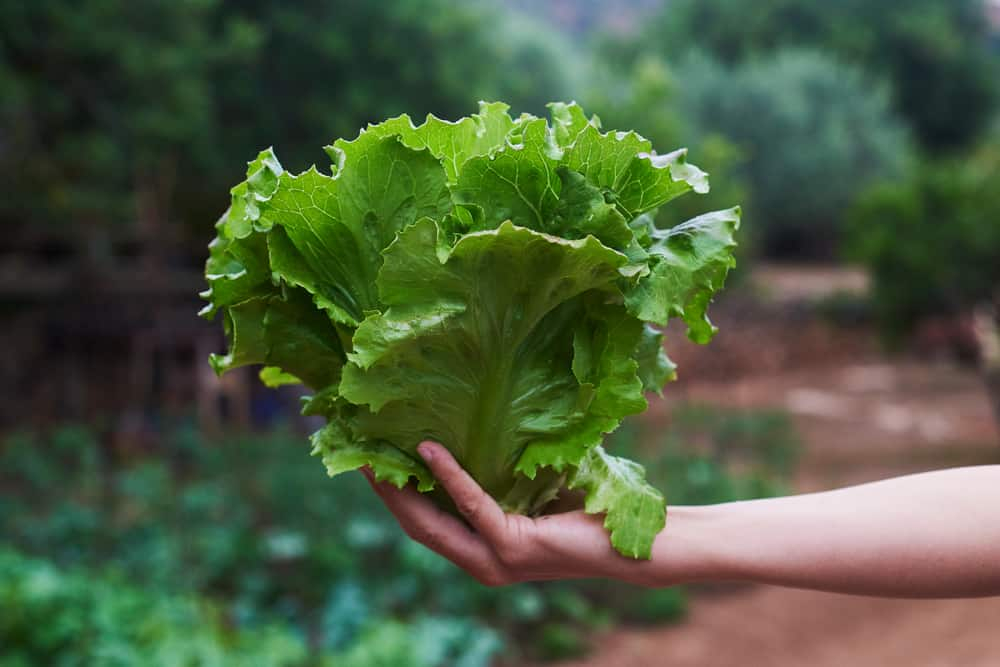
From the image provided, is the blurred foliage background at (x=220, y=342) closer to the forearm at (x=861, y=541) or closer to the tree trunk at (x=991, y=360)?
the tree trunk at (x=991, y=360)

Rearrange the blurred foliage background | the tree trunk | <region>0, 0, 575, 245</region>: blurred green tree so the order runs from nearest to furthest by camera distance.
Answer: the blurred foliage background < <region>0, 0, 575, 245</region>: blurred green tree < the tree trunk

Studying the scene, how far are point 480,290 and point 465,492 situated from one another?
1.31ft

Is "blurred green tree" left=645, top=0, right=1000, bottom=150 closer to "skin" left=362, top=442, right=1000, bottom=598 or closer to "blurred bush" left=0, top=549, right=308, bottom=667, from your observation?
"blurred bush" left=0, top=549, right=308, bottom=667

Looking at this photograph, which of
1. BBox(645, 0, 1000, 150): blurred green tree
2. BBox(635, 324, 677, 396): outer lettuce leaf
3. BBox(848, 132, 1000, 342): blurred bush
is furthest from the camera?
BBox(645, 0, 1000, 150): blurred green tree

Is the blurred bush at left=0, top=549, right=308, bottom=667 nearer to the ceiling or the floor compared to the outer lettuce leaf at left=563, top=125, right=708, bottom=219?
nearer to the ceiling

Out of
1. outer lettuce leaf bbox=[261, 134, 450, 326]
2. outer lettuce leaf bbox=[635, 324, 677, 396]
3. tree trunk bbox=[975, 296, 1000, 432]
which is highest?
tree trunk bbox=[975, 296, 1000, 432]

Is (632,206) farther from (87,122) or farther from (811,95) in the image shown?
(811,95)

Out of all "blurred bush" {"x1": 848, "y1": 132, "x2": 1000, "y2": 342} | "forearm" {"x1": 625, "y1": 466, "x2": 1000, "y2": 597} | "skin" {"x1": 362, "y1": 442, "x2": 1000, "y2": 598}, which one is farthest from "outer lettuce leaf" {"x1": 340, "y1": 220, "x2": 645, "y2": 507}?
"blurred bush" {"x1": 848, "y1": 132, "x2": 1000, "y2": 342}

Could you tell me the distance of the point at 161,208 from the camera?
42.3 feet

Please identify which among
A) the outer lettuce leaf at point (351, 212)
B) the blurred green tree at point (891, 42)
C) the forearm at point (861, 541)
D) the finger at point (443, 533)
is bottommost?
the forearm at point (861, 541)

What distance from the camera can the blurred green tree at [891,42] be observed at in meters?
37.6

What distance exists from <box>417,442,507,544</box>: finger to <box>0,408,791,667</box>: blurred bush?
2555 millimetres

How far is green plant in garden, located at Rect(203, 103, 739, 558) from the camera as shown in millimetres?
1680

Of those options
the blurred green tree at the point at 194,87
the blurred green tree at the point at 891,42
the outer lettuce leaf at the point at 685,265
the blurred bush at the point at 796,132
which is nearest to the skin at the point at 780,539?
the outer lettuce leaf at the point at 685,265
